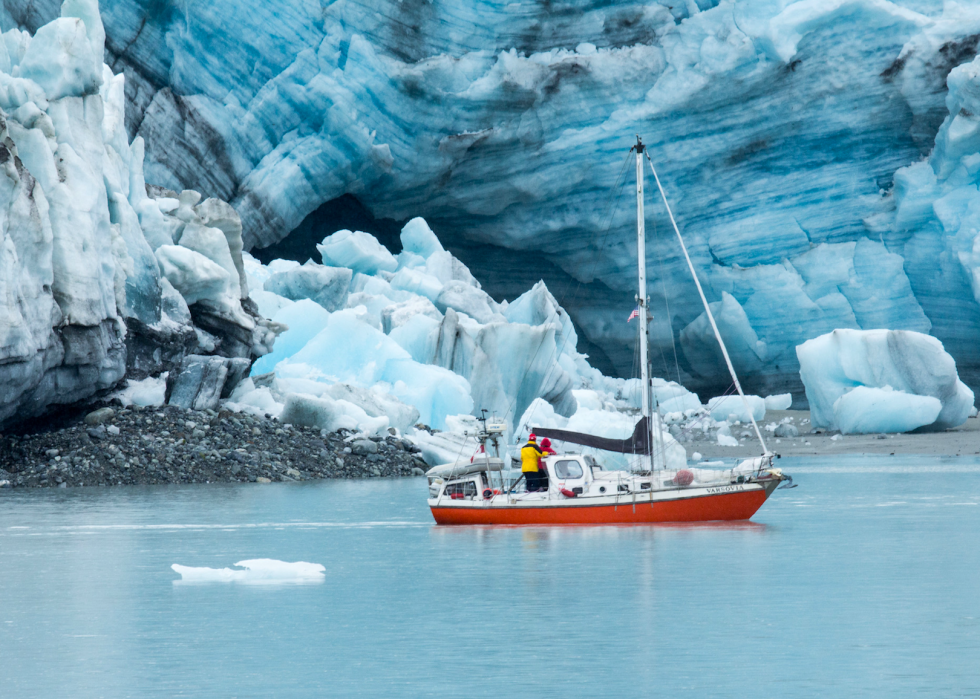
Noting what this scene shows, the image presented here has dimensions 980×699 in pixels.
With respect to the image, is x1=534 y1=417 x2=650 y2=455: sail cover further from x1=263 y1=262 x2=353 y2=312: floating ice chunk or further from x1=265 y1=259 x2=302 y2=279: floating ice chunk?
x1=265 y1=259 x2=302 y2=279: floating ice chunk

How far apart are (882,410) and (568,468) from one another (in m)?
17.5

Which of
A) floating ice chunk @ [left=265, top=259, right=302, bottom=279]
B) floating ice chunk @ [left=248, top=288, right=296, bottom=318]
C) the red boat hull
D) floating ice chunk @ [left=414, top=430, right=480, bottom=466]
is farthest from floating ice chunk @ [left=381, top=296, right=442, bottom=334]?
the red boat hull

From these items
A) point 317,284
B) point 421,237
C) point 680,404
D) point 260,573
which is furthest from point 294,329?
point 260,573

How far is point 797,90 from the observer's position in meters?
33.0

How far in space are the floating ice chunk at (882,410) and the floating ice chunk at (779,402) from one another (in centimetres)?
504

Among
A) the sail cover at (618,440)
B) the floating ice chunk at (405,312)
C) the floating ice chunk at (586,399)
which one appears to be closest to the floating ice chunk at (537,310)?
the floating ice chunk at (586,399)

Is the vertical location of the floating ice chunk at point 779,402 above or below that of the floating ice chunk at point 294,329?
below

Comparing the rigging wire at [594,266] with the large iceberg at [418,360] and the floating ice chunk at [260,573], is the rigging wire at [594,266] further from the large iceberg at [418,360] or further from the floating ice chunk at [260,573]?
the floating ice chunk at [260,573]

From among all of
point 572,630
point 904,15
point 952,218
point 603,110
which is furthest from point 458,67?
point 572,630

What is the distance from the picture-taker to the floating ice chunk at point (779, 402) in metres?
35.3

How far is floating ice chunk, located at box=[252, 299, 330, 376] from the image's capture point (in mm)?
27703

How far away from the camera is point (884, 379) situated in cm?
2950

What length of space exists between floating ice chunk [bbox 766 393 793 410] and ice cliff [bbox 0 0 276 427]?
17299 millimetres

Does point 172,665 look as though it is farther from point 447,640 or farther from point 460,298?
point 460,298
